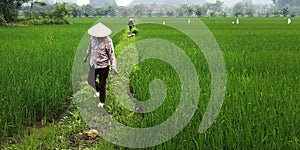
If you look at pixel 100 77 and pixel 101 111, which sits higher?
pixel 100 77

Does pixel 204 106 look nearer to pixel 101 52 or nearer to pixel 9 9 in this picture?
pixel 101 52

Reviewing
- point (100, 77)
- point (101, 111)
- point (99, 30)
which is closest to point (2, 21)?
point (101, 111)

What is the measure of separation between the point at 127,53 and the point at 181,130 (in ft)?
17.0

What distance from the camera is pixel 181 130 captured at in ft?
8.54

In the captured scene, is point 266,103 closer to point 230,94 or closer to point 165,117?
point 230,94

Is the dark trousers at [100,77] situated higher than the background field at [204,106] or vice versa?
the dark trousers at [100,77]

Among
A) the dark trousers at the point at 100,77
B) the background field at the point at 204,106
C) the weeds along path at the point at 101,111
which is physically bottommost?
the weeds along path at the point at 101,111

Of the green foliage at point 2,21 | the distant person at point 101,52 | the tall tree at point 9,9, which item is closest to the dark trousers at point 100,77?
the distant person at point 101,52

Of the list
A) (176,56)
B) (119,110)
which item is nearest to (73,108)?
(119,110)

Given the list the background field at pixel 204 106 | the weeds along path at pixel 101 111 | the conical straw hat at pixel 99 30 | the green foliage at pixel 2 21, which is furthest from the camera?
the green foliage at pixel 2 21

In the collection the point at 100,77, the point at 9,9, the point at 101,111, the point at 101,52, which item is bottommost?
the point at 101,111

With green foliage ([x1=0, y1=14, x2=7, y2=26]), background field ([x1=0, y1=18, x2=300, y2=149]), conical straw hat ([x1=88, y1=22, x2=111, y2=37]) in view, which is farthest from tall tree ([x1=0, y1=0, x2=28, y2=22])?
conical straw hat ([x1=88, y1=22, x2=111, y2=37])

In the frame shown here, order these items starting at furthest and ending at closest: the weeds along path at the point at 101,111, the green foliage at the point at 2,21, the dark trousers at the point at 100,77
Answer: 1. the green foliage at the point at 2,21
2. the weeds along path at the point at 101,111
3. the dark trousers at the point at 100,77

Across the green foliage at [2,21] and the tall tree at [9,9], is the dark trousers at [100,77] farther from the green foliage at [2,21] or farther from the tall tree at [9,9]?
the tall tree at [9,9]
